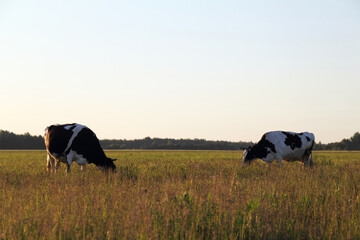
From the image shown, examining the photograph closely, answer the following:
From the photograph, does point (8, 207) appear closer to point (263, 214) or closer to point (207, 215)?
point (207, 215)

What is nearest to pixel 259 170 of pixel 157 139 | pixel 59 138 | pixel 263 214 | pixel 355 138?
pixel 59 138

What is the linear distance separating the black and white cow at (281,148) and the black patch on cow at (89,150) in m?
7.34

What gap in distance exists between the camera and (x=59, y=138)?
15.1 m

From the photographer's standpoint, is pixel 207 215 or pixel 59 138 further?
pixel 59 138

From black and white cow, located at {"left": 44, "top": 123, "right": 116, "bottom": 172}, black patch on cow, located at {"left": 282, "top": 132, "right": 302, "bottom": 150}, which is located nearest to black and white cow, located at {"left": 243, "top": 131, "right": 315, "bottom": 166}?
black patch on cow, located at {"left": 282, "top": 132, "right": 302, "bottom": 150}

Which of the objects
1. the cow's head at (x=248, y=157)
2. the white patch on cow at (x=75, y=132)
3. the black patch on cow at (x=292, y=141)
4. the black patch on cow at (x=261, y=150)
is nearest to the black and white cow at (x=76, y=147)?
the white patch on cow at (x=75, y=132)

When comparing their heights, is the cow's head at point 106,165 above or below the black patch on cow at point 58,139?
below

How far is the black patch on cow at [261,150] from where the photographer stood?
18297 mm

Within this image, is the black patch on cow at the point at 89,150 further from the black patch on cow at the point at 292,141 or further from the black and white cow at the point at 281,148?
the black patch on cow at the point at 292,141

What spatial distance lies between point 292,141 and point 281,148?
83 centimetres

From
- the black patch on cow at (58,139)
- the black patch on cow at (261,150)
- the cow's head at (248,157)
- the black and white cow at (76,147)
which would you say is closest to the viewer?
the black and white cow at (76,147)

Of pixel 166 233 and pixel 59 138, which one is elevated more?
pixel 59 138

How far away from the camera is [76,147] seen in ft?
48.5

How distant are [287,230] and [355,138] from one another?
113m
